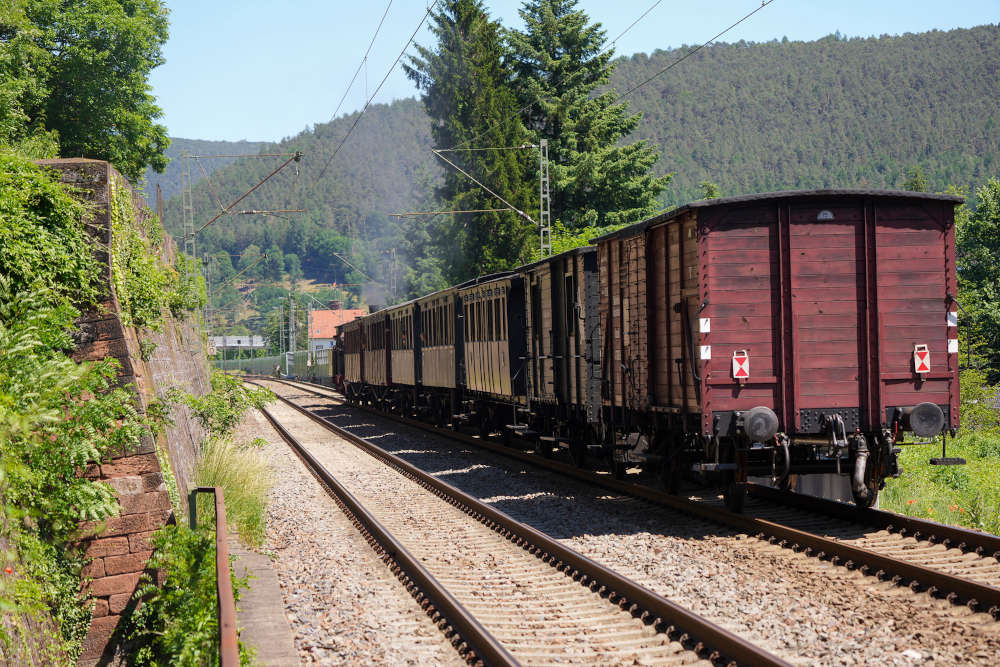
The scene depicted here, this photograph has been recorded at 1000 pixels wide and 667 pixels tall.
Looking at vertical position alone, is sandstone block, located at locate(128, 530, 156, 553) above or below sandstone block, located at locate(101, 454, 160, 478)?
below

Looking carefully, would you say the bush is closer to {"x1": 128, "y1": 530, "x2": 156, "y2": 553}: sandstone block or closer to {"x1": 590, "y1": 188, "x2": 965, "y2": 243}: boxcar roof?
{"x1": 128, "y1": 530, "x2": 156, "y2": 553}: sandstone block

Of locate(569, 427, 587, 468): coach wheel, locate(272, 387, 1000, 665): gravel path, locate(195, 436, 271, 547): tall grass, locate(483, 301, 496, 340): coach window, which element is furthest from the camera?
locate(483, 301, 496, 340): coach window

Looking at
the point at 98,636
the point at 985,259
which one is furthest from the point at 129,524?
the point at 985,259

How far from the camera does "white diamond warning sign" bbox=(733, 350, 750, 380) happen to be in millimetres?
10688

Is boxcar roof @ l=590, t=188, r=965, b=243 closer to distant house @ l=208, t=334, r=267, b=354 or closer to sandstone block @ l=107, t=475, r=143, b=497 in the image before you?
sandstone block @ l=107, t=475, r=143, b=497

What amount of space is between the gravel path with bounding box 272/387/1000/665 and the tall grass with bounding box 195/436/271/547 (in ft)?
10.4

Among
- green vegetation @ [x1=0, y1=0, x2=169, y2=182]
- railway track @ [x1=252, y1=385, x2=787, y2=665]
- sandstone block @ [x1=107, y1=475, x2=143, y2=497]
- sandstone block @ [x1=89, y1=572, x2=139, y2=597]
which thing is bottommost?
sandstone block @ [x1=89, y1=572, x2=139, y2=597]

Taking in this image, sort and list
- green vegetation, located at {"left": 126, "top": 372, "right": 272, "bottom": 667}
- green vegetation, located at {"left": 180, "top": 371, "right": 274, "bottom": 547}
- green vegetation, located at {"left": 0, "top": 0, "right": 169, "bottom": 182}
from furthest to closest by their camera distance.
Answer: green vegetation, located at {"left": 0, "top": 0, "right": 169, "bottom": 182} → green vegetation, located at {"left": 180, "top": 371, "right": 274, "bottom": 547} → green vegetation, located at {"left": 126, "top": 372, "right": 272, "bottom": 667}

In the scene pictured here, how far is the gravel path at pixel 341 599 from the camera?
6965 millimetres

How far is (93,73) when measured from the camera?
35.3 meters

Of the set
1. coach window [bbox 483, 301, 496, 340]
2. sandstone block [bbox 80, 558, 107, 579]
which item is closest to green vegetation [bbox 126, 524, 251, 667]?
sandstone block [bbox 80, 558, 107, 579]

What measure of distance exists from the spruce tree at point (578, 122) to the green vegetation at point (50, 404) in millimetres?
40571

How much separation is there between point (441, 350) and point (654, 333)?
45.5ft

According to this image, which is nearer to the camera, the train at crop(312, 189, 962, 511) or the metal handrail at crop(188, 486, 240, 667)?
the metal handrail at crop(188, 486, 240, 667)
